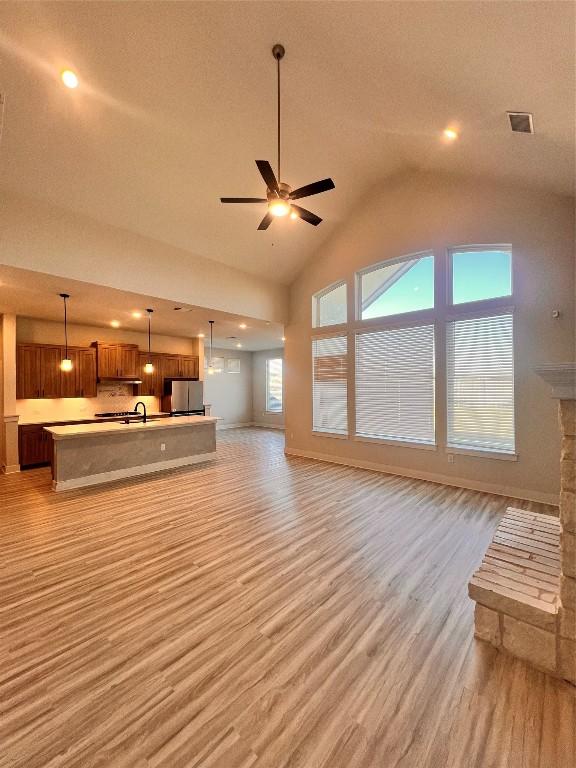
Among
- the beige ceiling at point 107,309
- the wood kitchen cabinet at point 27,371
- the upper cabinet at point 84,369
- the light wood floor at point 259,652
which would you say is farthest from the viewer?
the upper cabinet at point 84,369

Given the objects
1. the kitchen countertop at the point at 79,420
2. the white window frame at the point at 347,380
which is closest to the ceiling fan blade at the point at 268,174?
the white window frame at the point at 347,380

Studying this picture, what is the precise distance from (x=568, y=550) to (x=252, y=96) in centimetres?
496

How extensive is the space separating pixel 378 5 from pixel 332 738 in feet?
15.5

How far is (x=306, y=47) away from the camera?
10.5 feet

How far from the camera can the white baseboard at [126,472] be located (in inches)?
193

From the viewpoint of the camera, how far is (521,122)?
306cm

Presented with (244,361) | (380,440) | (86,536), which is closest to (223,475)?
(86,536)

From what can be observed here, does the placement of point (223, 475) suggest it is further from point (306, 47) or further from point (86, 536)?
point (306, 47)

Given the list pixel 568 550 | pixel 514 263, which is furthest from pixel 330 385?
pixel 568 550

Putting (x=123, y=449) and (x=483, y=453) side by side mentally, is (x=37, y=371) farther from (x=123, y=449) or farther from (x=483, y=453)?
(x=483, y=453)

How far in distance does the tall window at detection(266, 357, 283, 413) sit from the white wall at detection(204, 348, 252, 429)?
2.96ft

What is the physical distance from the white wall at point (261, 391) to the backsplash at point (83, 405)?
3.90 metres

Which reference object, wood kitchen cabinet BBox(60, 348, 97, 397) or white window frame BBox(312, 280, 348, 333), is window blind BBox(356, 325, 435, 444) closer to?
white window frame BBox(312, 280, 348, 333)

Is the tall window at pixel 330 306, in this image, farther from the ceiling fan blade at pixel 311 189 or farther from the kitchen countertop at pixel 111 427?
the ceiling fan blade at pixel 311 189
